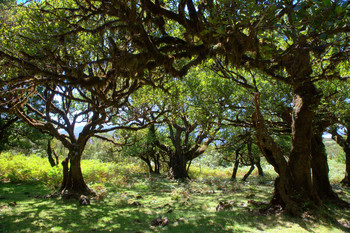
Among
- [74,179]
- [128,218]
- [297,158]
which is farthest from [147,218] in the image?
[297,158]

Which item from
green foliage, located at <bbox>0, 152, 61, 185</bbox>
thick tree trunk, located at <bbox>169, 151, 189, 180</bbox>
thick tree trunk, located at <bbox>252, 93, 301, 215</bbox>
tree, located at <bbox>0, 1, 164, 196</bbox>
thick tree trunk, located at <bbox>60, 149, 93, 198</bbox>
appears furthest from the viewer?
thick tree trunk, located at <bbox>169, 151, 189, 180</bbox>

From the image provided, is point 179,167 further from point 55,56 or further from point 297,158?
point 55,56

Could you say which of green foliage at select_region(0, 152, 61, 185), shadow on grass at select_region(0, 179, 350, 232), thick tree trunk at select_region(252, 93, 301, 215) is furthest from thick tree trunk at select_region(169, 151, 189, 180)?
thick tree trunk at select_region(252, 93, 301, 215)

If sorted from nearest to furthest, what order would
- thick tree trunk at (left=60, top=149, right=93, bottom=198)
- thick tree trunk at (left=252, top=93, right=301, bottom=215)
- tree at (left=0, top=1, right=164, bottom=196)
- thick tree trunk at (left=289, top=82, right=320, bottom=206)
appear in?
tree at (left=0, top=1, right=164, bottom=196), thick tree trunk at (left=252, top=93, right=301, bottom=215), thick tree trunk at (left=289, top=82, right=320, bottom=206), thick tree trunk at (left=60, top=149, right=93, bottom=198)

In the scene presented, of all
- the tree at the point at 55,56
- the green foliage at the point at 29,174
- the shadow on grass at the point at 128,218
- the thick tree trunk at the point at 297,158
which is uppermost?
the tree at the point at 55,56

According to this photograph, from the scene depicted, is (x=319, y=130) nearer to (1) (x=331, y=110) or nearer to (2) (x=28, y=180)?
(1) (x=331, y=110)

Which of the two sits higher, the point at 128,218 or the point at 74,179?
the point at 74,179

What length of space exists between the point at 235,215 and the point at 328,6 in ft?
15.9

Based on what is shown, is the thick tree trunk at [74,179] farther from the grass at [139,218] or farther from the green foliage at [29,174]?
the green foliage at [29,174]

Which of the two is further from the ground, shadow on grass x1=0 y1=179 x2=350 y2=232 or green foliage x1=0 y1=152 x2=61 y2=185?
green foliage x1=0 y1=152 x2=61 y2=185

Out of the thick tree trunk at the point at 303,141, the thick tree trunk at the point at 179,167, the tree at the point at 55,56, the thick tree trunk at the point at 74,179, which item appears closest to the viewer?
the tree at the point at 55,56

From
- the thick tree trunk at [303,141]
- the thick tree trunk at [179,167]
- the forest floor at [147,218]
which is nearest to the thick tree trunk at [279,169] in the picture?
the thick tree trunk at [303,141]

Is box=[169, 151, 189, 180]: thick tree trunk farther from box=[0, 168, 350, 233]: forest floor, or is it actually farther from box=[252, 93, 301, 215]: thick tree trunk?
box=[252, 93, 301, 215]: thick tree trunk

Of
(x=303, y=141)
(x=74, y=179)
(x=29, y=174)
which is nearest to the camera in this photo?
(x=303, y=141)
